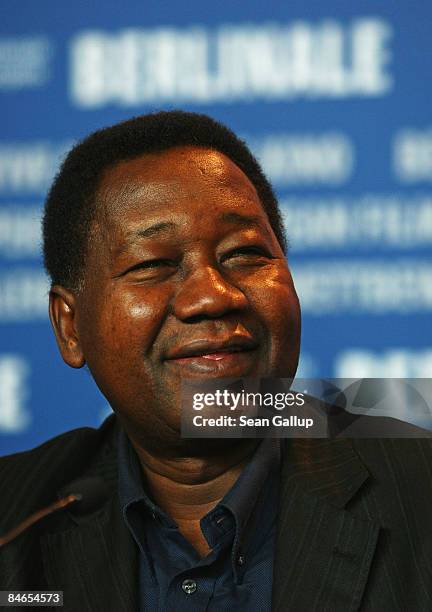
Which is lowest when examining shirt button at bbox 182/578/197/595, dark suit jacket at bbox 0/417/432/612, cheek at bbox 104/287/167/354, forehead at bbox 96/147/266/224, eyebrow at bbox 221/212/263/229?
shirt button at bbox 182/578/197/595

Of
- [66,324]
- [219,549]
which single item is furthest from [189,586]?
[66,324]

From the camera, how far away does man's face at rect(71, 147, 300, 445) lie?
4.09 feet

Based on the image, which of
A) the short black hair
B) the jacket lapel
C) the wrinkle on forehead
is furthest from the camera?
the short black hair

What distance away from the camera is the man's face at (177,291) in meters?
1.25

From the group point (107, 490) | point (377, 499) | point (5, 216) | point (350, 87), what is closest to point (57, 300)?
point (107, 490)

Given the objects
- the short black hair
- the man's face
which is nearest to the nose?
the man's face

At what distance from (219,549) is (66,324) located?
0.43m

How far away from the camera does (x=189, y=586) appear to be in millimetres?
1267

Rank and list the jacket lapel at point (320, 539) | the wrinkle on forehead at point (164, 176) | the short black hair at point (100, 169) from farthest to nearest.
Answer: the short black hair at point (100, 169) < the wrinkle on forehead at point (164, 176) < the jacket lapel at point (320, 539)

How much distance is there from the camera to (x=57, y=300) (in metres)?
1.49

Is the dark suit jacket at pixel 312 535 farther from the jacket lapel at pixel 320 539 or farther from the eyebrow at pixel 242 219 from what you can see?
the eyebrow at pixel 242 219

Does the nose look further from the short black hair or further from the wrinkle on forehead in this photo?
the short black hair

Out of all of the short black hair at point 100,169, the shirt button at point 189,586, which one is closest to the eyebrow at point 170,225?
the short black hair at point 100,169

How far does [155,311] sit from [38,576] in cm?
41
